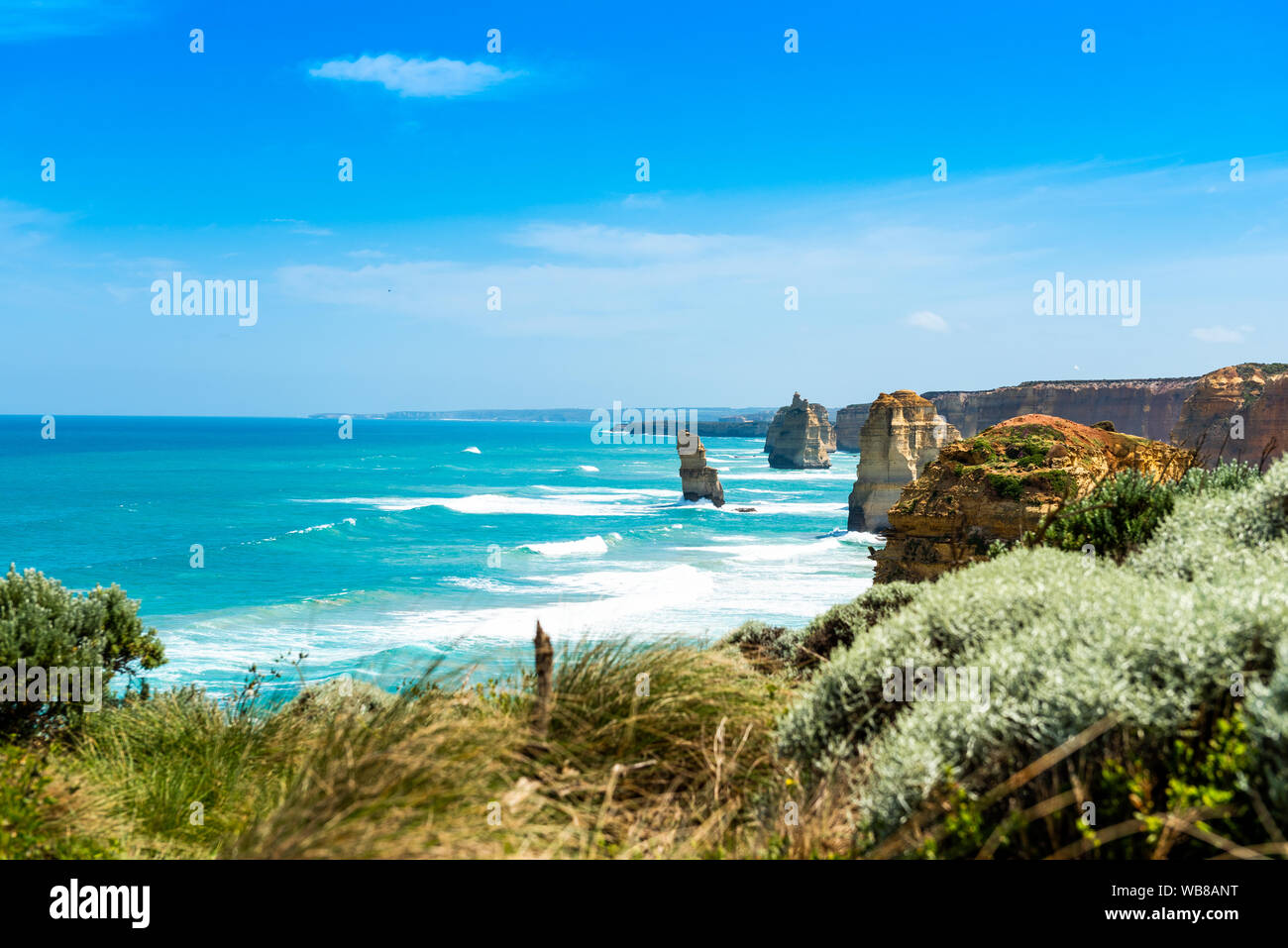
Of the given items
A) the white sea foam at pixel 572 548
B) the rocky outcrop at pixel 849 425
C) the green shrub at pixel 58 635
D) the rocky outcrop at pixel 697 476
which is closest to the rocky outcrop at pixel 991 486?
the green shrub at pixel 58 635

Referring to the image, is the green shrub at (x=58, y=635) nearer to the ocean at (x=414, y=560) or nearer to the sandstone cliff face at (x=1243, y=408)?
the ocean at (x=414, y=560)

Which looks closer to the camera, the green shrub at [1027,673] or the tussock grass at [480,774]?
the green shrub at [1027,673]

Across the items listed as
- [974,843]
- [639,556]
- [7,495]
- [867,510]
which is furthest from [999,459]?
[7,495]

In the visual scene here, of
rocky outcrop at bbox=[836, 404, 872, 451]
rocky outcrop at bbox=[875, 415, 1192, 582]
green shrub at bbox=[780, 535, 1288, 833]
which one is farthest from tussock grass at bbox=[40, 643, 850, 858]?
rocky outcrop at bbox=[836, 404, 872, 451]

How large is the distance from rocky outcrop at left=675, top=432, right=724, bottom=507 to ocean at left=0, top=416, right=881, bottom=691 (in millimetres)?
1696

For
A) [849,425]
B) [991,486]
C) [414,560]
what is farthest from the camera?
[849,425]

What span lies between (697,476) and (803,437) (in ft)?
173

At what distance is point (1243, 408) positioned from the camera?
56844 mm

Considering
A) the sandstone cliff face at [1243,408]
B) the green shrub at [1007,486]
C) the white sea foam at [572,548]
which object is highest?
the sandstone cliff face at [1243,408]

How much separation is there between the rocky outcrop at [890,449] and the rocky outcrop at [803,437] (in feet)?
219

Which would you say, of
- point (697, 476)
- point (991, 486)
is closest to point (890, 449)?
point (697, 476)

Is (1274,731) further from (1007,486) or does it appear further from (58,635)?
(1007,486)

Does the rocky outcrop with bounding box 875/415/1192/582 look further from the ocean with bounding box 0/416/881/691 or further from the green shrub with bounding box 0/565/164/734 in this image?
the green shrub with bounding box 0/565/164/734

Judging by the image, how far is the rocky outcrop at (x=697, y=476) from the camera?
75562mm
